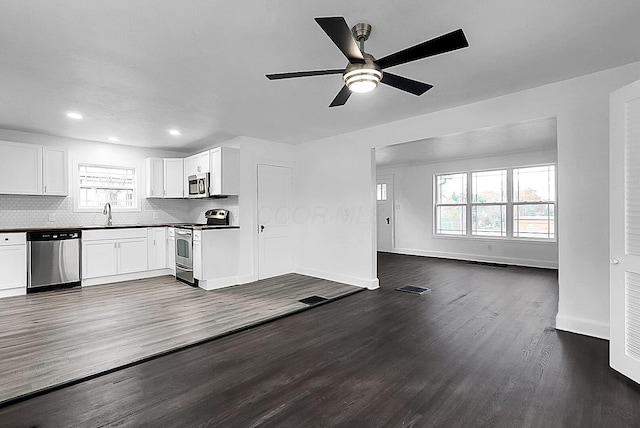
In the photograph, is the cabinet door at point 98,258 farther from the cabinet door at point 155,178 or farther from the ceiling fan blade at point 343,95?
the ceiling fan blade at point 343,95

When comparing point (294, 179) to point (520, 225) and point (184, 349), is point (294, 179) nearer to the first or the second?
point (184, 349)

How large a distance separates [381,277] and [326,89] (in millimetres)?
3658

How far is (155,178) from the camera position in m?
6.13

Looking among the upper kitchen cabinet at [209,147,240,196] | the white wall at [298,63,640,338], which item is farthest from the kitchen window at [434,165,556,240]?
the upper kitchen cabinet at [209,147,240,196]

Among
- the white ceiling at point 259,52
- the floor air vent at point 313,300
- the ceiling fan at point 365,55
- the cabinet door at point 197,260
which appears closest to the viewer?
the ceiling fan at point 365,55

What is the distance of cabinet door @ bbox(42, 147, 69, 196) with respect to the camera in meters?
5.05

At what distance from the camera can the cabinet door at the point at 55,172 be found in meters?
5.05

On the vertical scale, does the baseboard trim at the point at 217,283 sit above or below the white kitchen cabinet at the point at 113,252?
below

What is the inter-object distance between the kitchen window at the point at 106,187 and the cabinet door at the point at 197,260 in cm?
212

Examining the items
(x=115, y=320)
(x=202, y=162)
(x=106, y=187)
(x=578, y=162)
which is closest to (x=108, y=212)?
(x=106, y=187)

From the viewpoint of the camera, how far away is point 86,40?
2.31 metres

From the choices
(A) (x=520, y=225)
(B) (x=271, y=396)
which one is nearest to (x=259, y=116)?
(B) (x=271, y=396)

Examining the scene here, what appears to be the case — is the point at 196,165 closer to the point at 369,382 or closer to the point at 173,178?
the point at 173,178

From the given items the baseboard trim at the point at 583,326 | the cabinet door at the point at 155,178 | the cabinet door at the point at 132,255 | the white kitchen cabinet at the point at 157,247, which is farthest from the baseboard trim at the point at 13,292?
the baseboard trim at the point at 583,326
